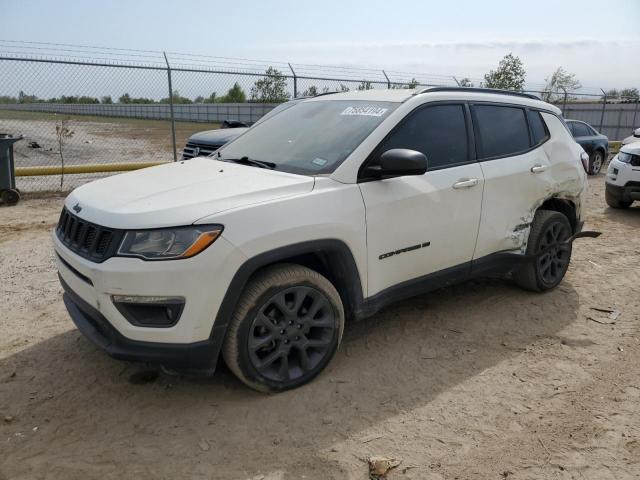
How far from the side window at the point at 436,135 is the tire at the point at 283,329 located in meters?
1.06

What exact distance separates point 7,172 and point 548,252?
786 centimetres

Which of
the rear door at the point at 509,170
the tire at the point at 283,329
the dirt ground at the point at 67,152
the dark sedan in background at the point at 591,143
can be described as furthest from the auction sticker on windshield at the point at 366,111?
the dark sedan in background at the point at 591,143

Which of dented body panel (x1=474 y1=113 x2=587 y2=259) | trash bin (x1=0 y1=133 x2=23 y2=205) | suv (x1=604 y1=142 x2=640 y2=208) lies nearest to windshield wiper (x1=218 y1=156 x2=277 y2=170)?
dented body panel (x1=474 y1=113 x2=587 y2=259)

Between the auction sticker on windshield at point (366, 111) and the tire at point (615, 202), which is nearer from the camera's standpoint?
the auction sticker on windshield at point (366, 111)

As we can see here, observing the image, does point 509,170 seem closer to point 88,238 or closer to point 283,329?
point 283,329

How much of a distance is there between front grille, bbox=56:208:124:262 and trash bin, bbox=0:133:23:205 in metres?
6.05

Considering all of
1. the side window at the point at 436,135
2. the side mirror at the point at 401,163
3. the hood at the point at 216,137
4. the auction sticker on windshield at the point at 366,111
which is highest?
the auction sticker on windshield at the point at 366,111

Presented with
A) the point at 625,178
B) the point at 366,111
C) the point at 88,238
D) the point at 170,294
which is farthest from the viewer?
the point at 625,178

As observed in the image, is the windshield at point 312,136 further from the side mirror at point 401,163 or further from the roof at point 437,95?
the side mirror at point 401,163

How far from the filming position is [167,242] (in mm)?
2760

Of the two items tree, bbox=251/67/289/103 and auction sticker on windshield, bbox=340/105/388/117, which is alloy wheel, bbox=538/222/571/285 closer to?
auction sticker on windshield, bbox=340/105/388/117

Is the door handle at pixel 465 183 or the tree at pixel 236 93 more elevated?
the tree at pixel 236 93

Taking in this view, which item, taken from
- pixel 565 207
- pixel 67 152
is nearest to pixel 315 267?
pixel 565 207

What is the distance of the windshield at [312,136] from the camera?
3.51 meters
